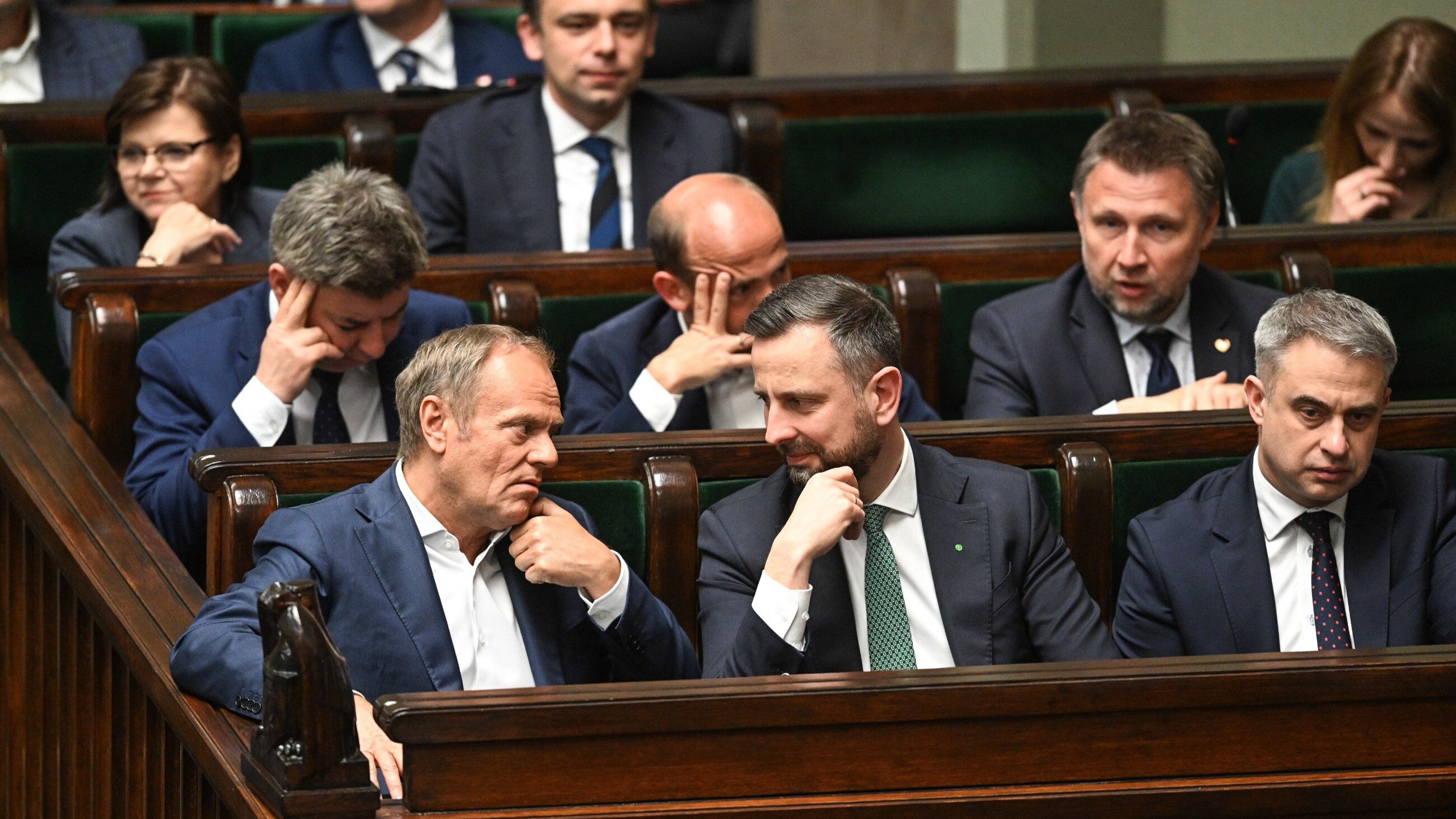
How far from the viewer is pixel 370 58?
10.9ft

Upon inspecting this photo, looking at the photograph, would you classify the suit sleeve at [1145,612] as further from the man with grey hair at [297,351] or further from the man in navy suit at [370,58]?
the man in navy suit at [370,58]

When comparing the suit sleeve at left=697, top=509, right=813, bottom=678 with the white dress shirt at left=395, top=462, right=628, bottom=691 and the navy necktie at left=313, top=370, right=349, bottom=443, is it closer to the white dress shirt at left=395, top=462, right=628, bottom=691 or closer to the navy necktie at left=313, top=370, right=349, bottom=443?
the white dress shirt at left=395, top=462, right=628, bottom=691

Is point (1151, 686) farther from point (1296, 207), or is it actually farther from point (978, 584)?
point (1296, 207)

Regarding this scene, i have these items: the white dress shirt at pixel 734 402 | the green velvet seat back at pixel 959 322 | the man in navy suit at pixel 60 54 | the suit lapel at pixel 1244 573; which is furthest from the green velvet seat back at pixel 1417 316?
the man in navy suit at pixel 60 54

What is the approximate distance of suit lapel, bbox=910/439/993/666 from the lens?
1811 mm

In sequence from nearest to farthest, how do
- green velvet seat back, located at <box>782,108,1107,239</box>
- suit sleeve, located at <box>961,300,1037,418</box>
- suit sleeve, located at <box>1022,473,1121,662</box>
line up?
suit sleeve, located at <box>1022,473,1121,662</box>
suit sleeve, located at <box>961,300,1037,418</box>
green velvet seat back, located at <box>782,108,1107,239</box>

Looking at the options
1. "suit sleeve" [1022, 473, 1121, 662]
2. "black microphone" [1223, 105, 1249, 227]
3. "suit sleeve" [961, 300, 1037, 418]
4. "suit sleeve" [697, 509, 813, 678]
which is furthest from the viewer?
"black microphone" [1223, 105, 1249, 227]

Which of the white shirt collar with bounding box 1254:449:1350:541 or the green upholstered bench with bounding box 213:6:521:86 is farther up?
the green upholstered bench with bounding box 213:6:521:86

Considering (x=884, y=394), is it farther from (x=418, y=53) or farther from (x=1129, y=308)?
(x=418, y=53)

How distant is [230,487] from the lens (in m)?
1.81

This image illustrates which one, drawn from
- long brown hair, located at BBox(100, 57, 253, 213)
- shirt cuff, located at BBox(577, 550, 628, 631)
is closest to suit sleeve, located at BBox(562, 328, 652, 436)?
shirt cuff, located at BBox(577, 550, 628, 631)

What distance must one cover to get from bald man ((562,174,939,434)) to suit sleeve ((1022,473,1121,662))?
0.39 meters

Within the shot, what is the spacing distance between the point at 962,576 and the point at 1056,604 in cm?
10

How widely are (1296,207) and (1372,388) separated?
3.84ft
